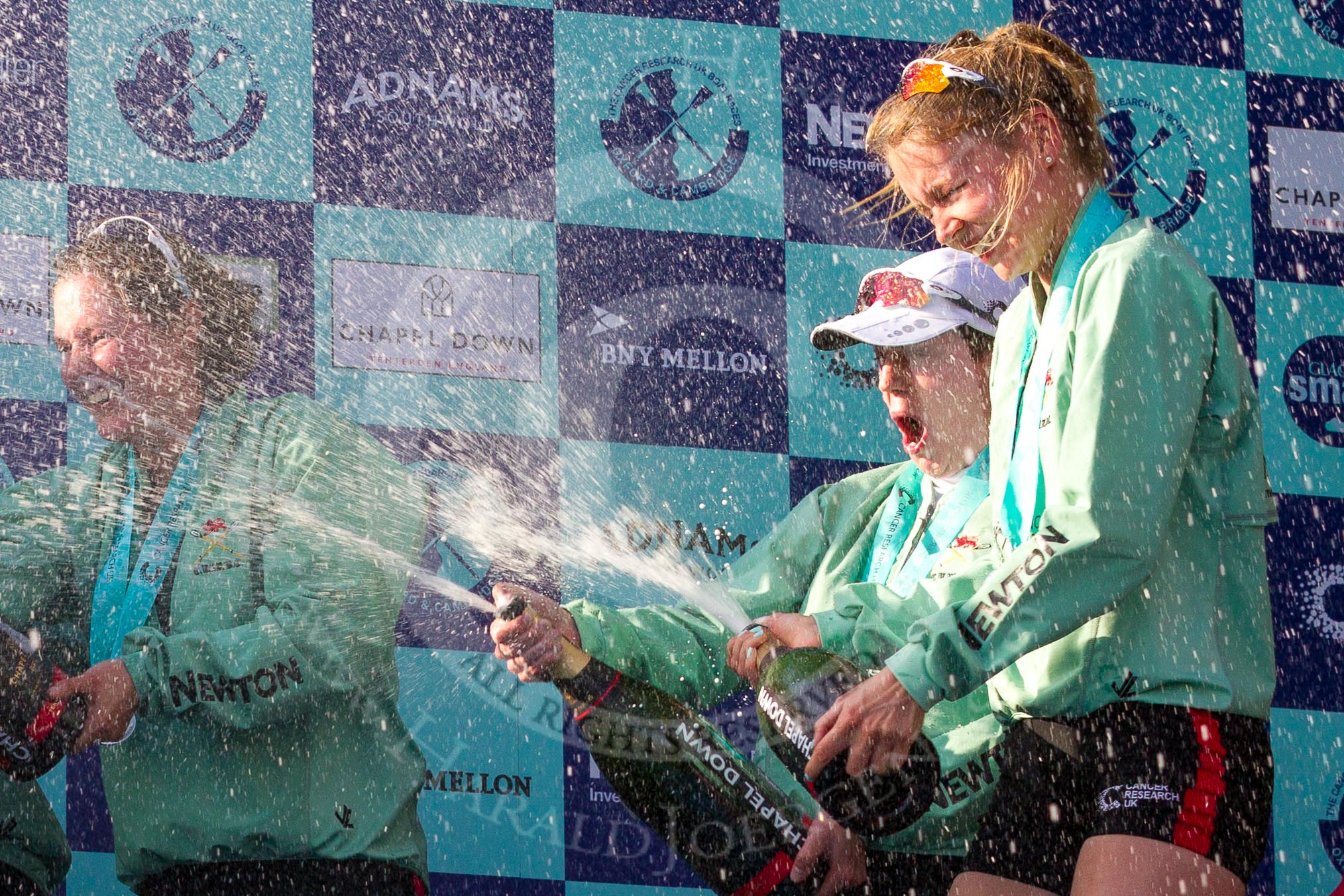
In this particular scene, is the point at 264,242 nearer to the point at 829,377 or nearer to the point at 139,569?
the point at 139,569

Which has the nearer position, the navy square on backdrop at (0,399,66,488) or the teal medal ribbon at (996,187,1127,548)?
the teal medal ribbon at (996,187,1127,548)

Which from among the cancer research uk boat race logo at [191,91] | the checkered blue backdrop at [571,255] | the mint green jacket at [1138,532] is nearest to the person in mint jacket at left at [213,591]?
the checkered blue backdrop at [571,255]

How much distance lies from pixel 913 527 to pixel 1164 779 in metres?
1.09

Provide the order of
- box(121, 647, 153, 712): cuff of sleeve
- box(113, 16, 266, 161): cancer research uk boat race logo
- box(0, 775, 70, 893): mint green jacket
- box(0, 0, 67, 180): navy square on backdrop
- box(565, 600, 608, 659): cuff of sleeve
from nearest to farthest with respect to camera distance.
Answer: box(565, 600, 608, 659): cuff of sleeve
box(121, 647, 153, 712): cuff of sleeve
box(0, 775, 70, 893): mint green jacket
box(0, 0, 67, 180): navy square on backdrop
box(113, 16, 266, 161): cancer research uk boat race logo

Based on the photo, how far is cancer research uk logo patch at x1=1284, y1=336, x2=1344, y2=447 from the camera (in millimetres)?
4332

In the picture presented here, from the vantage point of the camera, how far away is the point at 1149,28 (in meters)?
4.47

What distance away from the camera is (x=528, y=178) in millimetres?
4066

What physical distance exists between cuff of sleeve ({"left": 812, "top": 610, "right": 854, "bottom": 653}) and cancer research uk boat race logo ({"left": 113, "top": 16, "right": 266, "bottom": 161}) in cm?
176

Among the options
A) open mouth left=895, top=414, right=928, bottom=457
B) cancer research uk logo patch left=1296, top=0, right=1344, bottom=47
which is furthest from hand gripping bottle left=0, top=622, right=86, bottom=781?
cancer research uk logo patch left=1296, top=0, right=1344, bottom=47

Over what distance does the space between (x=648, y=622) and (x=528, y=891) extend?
819 mm

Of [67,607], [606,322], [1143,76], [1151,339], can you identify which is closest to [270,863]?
[67,607]

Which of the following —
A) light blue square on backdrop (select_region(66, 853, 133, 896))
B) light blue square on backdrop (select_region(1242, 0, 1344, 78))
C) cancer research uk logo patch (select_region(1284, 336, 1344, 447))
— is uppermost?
light blue square on backdrop (select_region(1242, 0, 1344, 78))

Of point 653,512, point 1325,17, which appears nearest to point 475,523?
point 653,512

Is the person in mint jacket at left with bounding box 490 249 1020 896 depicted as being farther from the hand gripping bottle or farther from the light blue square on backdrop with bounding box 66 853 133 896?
the light blue square on backdrop with bounding box 66 853 133 896
